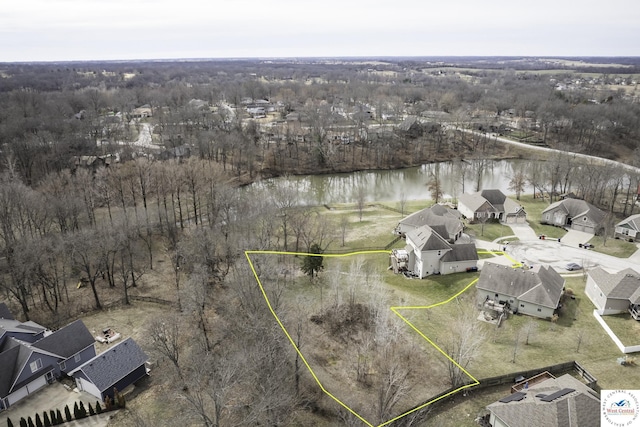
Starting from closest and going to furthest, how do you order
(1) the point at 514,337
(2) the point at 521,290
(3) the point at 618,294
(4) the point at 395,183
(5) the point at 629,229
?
(1) the point at 514,337 → (3) the point at 618,294 → (2) the point at 521,290 → (5) the point at 629,229 → (4) the point at 395,183

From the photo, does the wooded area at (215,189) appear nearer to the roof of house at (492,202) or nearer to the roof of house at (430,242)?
the roof of house at (430,242)

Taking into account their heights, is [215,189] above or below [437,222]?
above

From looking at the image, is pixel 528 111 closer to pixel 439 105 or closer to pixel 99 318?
pixel 439 105

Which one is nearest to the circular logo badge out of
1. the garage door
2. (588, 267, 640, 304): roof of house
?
(588, 267, 640, 304): roof of house

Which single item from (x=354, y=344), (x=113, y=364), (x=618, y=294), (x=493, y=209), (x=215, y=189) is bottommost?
(x=354, y=344)

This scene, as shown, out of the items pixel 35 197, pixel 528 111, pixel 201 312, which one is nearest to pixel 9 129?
pixel 35 197

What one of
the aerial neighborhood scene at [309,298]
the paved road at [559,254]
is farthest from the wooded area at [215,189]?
the paved road at [559,254]

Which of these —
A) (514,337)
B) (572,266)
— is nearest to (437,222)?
(572,266)

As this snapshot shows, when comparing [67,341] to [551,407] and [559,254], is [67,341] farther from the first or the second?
[559,254]
